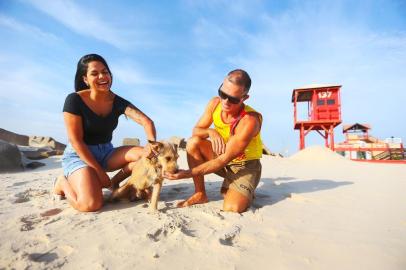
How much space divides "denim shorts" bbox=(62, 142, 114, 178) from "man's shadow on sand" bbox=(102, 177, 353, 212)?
0.70 metres

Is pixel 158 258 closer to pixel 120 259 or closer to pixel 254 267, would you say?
pixel 120 259

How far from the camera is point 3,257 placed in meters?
2.26

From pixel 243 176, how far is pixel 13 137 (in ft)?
47.7

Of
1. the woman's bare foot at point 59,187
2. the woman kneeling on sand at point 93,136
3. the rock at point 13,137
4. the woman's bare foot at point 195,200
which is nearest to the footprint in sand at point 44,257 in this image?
the woman kneeling on sand at point 93,136

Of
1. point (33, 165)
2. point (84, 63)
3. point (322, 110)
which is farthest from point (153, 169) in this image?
point (322, 110)

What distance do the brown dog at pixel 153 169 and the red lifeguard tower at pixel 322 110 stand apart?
20903 millimetres

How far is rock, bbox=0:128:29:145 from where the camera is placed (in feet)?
46.2

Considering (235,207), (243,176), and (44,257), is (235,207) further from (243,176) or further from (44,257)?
(44,257)

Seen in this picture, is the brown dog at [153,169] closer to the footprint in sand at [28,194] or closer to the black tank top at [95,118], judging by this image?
the black tank top at [95,118]

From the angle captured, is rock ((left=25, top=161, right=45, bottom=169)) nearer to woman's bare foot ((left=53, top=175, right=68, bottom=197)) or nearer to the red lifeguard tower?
woman's bare foot ((left=53, top=175, right=68, bottom=197))

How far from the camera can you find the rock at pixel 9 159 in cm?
804

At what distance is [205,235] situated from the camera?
9.33 ft

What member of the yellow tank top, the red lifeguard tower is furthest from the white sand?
the red lifeguard tower

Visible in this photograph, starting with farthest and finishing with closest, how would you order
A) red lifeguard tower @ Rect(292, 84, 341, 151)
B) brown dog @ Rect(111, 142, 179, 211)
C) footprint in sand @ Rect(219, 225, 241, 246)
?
red lifeguard tower @ Rect(292, 84, 341, 151) < brown dog @ Rect(111, 142, 179, 211) < footprint in sand @ Rect(219, 225, 241, 246)
